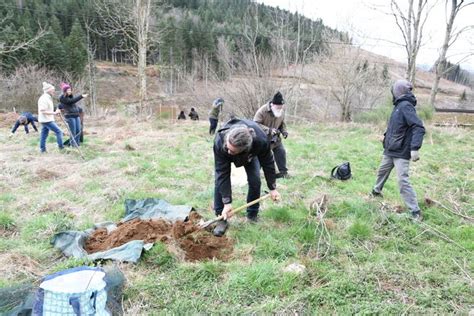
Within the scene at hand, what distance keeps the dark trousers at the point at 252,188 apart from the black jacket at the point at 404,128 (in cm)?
193

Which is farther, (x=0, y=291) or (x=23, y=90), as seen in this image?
(x=23, y=90)

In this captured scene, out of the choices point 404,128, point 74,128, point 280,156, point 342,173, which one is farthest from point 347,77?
point 404,128

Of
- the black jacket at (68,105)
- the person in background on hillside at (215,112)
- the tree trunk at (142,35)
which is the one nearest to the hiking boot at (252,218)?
the black jacket at (68,105)

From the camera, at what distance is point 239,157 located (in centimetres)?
355

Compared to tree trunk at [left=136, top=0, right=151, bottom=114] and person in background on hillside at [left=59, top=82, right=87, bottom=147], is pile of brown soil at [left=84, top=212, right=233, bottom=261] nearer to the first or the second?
person in background on hillside at [left=59, top=82, right=87, bottom=147]

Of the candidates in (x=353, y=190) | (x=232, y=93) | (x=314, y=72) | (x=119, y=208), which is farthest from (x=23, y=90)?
(x=353, y=190)

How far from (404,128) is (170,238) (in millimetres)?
3278

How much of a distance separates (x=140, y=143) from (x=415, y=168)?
23.1 ft

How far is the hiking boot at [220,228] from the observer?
13.0 feet

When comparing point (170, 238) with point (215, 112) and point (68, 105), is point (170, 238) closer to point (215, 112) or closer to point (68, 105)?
point (68, 105)

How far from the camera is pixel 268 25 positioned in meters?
18.3

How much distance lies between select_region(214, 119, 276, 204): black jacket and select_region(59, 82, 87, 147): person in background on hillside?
5589mm

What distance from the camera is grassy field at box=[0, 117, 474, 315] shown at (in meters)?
2.90

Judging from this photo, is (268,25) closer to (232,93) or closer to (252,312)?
(232,93)
